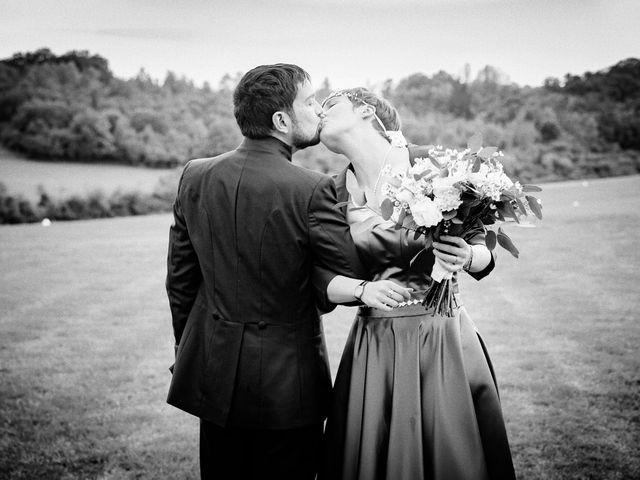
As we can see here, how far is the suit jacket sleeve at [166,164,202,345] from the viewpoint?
278 centimetres

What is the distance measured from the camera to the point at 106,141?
31375 millimetres

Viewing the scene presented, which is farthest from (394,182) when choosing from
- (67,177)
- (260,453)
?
(67,177)

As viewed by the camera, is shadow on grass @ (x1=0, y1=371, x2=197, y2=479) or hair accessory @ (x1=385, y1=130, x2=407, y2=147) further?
shadow on grass @ (x1=0, y1=371, x2=197, y2=479)

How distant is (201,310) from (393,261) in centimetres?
102

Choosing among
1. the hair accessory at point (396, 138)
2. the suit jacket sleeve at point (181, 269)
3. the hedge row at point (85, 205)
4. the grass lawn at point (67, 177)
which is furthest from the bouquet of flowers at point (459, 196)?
the grass lawn at point (67, 177)

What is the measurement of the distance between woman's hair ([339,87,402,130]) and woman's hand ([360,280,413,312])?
1.20 meters

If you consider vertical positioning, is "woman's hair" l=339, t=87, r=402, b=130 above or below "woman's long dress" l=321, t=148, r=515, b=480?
above

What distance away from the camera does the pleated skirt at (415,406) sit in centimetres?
274

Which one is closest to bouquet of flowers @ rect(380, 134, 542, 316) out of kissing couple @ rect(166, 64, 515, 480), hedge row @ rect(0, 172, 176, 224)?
kissing couple @ rect(166, 64, 515, 480)

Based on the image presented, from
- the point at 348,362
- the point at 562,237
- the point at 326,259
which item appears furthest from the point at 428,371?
the point at 562,237

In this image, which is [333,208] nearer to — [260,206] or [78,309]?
[260,206]

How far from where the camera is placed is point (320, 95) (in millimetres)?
29000

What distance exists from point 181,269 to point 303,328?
721 mm

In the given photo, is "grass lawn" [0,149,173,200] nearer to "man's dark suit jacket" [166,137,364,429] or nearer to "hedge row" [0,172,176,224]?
"hedge row" [0,172,176,224]
